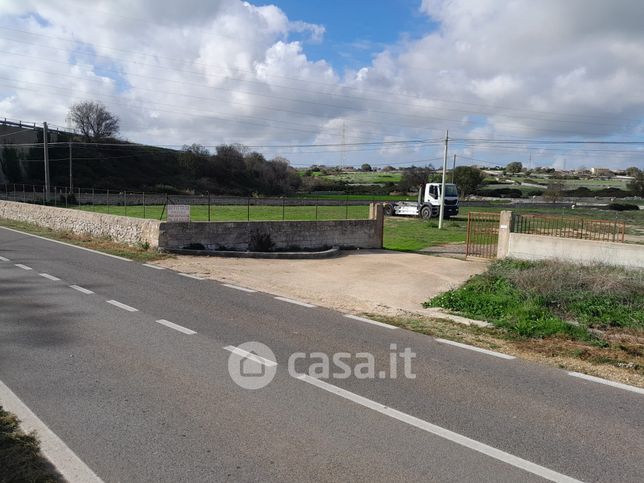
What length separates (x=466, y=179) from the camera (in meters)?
89.3

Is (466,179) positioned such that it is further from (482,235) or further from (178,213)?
(178,213)

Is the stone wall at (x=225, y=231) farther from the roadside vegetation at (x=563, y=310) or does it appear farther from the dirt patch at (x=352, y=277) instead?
the roadside vegetation at (x=563, y=310)

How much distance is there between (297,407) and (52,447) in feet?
6.82

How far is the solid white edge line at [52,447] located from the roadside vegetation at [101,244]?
10793 mm

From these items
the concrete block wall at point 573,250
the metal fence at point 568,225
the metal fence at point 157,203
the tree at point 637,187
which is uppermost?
the tree at point 637,187

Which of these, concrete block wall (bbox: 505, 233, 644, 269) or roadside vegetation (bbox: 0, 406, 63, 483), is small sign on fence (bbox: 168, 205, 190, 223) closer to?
concrete block wall (bbox: 505, 233, 644, 269)

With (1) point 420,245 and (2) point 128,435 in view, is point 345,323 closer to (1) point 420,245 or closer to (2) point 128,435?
(2) point 128,435

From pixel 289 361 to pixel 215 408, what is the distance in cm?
162

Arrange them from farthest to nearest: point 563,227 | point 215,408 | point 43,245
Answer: point 563,227 → point 43,245 → point 215,408

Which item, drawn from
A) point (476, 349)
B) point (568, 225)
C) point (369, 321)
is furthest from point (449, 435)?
point (568, 225)

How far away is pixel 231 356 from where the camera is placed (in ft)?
21.7

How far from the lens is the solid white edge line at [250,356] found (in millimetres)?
6386

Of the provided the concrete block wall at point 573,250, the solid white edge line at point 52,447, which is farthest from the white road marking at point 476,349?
the concrete block wall at point 573,250

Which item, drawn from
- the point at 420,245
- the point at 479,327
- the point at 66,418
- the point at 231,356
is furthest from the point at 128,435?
the point at 420,245
